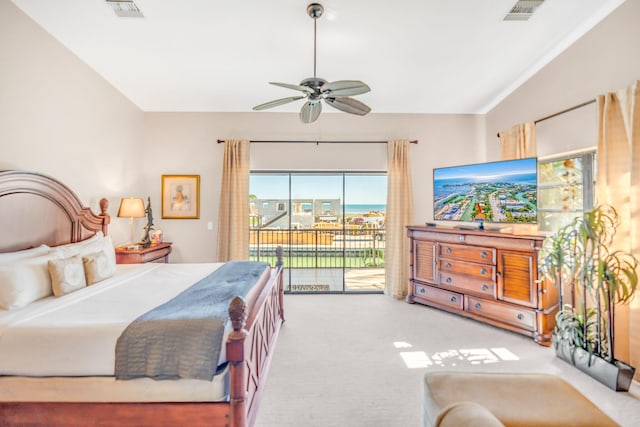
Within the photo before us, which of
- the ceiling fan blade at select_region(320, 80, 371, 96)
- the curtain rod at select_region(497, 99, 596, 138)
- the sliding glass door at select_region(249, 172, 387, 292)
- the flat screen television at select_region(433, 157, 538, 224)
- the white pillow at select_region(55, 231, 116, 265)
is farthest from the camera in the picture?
the sliding glass door at select_region(249, 172, 387, 292)

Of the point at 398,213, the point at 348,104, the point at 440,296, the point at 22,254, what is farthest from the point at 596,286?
the point at 22,254

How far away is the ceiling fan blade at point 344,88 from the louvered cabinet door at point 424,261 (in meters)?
2.51

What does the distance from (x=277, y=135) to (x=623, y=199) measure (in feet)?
13.4

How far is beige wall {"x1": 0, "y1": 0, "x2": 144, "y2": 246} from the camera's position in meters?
2.47

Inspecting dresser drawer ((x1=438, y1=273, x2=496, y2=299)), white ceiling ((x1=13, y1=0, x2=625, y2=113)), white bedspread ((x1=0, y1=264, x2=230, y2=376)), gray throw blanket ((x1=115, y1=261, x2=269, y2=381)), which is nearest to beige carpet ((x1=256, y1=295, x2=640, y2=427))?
dresser drawer ((x1=438, y1=273, x2=496, y2=299))

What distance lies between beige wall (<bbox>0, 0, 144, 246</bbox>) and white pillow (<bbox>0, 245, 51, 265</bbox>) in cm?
76

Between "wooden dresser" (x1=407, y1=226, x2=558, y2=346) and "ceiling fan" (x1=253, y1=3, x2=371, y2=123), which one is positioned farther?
"wooden dresser" (x1=407, y1=226, x2=558, y2=346)

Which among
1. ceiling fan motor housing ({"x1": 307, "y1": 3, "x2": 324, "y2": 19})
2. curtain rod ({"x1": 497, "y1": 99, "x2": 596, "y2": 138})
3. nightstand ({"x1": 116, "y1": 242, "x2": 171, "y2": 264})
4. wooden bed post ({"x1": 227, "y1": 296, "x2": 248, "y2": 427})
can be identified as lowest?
wooden bed post ({"x1": 227, "y1": 296, "x2": 248, "y2": 427})

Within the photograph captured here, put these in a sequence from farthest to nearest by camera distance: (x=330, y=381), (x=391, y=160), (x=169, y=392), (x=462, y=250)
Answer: (x=391, y=160) < (x=462, y=250) < (x=330, y=381) < (x=169, y=392)

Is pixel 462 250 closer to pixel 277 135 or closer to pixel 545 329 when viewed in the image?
pixel 545 329

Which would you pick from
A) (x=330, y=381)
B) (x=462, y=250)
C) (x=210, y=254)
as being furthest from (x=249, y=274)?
(x=462, y=250)

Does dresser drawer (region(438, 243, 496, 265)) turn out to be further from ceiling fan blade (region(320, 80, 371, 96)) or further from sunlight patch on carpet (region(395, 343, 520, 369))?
ceiling fan blade (region(320, 80, 371, 96))

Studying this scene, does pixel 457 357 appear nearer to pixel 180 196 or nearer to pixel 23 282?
pixel 23 282

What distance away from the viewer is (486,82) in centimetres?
369
